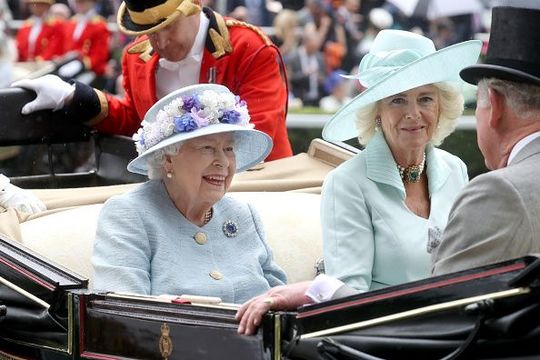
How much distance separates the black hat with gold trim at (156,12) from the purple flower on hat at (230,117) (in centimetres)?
115

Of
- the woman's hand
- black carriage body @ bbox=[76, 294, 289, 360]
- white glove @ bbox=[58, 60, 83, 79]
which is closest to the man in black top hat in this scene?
the woman's hand

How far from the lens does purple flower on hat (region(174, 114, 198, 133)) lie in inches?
151

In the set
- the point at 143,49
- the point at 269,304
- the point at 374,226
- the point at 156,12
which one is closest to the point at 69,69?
the point at 143,49

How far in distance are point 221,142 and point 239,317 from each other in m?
0.86

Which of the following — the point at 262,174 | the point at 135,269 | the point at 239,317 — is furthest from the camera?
the point at 262,174

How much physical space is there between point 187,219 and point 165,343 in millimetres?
657

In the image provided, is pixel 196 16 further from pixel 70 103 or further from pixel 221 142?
pixel 221 142

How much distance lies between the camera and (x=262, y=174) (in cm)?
493

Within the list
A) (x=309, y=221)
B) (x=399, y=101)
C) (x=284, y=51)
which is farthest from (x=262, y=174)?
(x=284, y=51)

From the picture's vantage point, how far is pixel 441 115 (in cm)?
394

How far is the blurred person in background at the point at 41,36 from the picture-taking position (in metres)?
12.8

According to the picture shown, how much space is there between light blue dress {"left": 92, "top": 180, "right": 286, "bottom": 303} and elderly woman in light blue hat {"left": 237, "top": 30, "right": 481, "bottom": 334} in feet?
0.98

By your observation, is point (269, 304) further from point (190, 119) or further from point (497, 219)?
point (190, 119)

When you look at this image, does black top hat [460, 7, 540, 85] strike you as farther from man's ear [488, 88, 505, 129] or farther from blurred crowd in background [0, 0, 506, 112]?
blurred crowd in background [0, 0, 506, 112]
